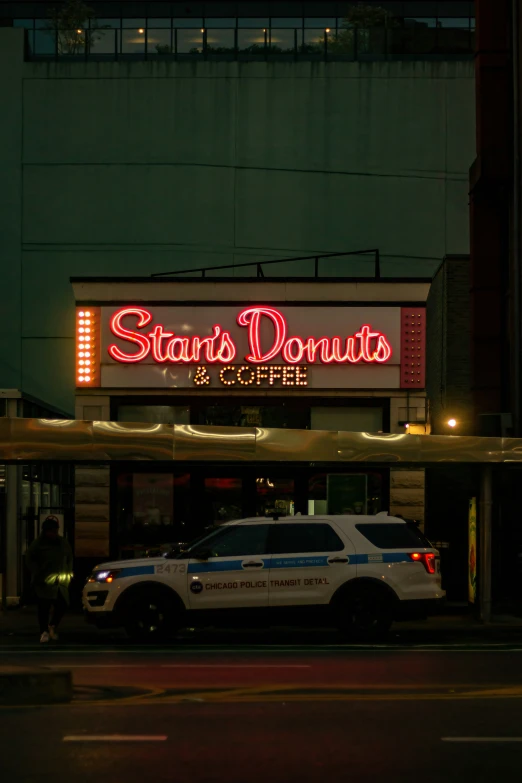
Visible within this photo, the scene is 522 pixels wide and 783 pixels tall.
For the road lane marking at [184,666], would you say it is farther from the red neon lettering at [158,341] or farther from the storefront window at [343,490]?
the red neon lettering at [158,341]

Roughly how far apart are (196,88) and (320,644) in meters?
22.6

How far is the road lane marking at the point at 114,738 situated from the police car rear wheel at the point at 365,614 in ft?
24.1

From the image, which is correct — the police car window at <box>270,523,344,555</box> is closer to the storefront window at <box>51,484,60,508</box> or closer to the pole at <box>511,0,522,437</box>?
the pole at <box>511,0,522,437</box>

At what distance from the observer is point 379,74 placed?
3541 centimetres

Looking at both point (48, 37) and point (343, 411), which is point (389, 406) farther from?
point (48, 37)

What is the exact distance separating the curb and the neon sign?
41.1ft

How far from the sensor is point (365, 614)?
1664 cm

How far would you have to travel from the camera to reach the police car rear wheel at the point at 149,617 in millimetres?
16438

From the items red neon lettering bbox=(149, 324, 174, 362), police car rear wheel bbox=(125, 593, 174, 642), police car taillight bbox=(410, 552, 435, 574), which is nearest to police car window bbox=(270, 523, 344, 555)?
police car taillight bbox=(410, 552, 435, 574)

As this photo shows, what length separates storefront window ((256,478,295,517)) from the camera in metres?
23.2

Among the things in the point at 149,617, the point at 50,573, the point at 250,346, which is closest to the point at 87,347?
the point at 250,346

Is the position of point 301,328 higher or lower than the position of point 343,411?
higher

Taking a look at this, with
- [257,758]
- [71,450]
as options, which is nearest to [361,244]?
[71,450]

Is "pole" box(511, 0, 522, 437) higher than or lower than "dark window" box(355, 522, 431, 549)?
higher
